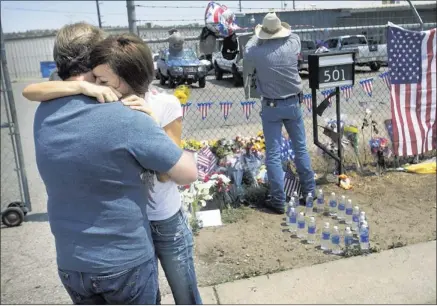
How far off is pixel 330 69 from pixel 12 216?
3644 millimetres

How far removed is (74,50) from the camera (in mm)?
1829

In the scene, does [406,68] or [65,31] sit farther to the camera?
[406,68]

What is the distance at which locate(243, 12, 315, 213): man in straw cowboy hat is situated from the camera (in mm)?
4504

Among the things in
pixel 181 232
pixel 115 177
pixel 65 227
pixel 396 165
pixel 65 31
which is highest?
pixel 65 31

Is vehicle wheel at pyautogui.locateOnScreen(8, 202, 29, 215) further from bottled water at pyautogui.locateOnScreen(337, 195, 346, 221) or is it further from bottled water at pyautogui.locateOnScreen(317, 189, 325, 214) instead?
bottled water at pyautogui.locateOnScreen(337, 195, 346, 221)

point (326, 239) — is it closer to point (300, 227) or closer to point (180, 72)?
point (300, 227)

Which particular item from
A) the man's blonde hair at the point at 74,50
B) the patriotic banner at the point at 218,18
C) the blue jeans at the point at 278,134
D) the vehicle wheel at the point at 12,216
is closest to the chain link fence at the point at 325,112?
the patriotic banner at the point at 218,18

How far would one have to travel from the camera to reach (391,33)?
5.56 metres

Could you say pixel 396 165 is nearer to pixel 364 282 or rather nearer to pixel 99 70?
pixel 364 282

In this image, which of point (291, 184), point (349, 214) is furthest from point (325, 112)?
point (349, 214)

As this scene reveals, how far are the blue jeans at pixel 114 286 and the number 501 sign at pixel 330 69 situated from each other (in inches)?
143

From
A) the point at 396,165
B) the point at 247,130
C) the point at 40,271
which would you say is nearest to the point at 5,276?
the point at 40,271

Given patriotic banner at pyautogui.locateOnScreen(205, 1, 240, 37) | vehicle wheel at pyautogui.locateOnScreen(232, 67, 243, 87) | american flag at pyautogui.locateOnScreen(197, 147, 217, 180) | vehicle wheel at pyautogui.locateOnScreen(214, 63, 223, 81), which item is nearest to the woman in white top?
american flag at pyautogui.locateOnScreen(197, 147, 217, 180)

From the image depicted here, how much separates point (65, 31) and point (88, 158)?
1.90 ft
